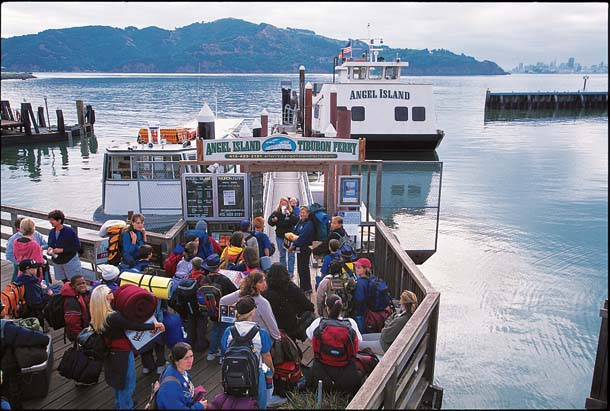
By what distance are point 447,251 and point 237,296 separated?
1318cm

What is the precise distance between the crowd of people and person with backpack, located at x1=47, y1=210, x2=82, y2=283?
13 mm

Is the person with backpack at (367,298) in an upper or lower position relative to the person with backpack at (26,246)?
lower

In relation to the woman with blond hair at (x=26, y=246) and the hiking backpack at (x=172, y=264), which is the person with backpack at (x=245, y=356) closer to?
the hiking backpack at (x=172, y=264)

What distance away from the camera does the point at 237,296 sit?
209 inches

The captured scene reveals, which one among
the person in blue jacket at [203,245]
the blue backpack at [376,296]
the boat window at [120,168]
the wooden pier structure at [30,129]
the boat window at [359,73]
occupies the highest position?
the boat window at [359,73]

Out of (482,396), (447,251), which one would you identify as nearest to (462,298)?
(447,251)

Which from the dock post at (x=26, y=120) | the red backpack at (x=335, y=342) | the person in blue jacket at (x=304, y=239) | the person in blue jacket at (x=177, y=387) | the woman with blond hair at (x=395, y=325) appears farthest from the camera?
the dock post at (x=26, y=120)

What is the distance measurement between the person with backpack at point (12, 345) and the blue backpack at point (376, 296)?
11.3ft

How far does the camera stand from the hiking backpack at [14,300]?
5.57 metres

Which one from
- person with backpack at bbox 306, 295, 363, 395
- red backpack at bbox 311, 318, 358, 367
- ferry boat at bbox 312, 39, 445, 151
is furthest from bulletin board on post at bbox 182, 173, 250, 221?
ferry boat at bbox 312, 39, 445, 151

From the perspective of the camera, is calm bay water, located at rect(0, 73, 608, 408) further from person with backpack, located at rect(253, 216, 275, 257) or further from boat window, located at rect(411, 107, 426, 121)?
person with backpack, located at rect(253, 216, 275, 257)

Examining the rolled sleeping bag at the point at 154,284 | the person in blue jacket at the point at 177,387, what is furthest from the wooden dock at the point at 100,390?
the person in blue jacket at the point at 177,387

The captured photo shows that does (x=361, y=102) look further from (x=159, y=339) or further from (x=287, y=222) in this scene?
(x=159, y=339)

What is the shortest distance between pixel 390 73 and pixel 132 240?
31.2m
